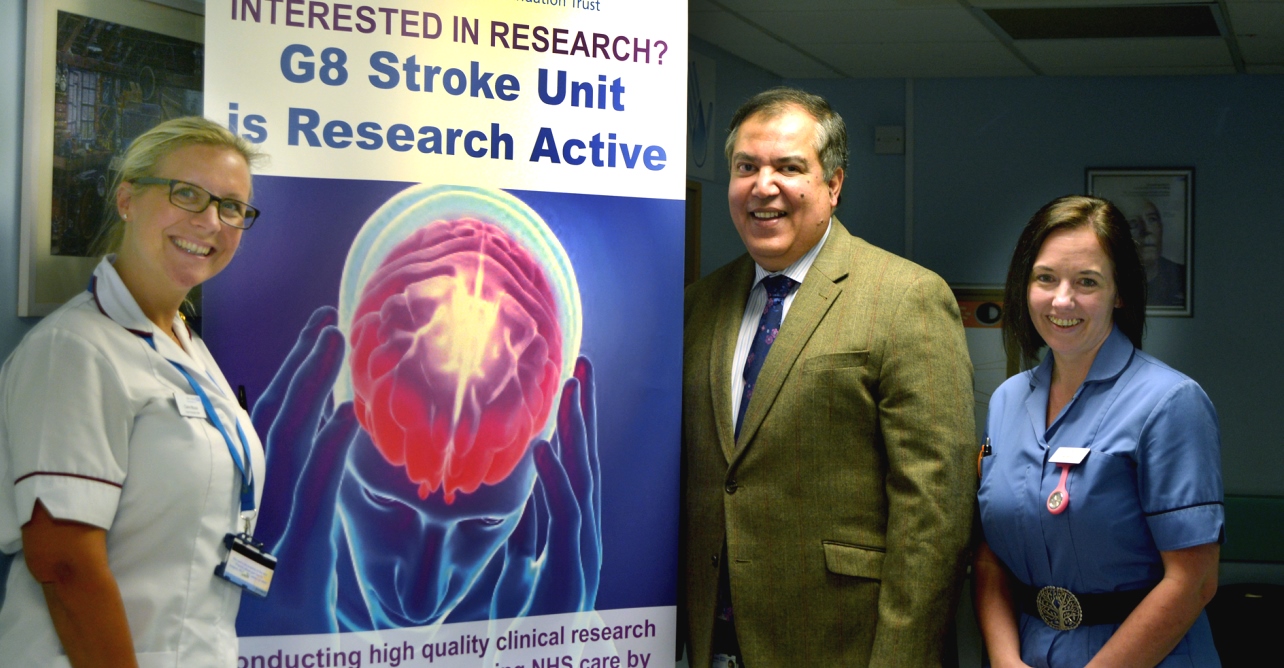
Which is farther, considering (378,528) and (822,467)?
(822,467)

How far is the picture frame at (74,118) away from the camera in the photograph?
5.95 ft

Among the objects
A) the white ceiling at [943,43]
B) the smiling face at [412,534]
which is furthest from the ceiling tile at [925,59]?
the smiling face at [412,534]

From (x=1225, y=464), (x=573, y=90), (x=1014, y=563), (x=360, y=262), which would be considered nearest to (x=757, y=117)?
(x=573, y=90)

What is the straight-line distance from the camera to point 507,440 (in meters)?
2.04

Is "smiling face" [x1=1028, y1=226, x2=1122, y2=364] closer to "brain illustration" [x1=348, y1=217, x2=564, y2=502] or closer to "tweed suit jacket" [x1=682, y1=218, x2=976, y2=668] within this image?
"tweed suit jacket" [x1=682, y1=218, x2=976, y2=668]

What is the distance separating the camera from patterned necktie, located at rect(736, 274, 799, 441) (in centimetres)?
219

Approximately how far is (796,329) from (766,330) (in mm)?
99

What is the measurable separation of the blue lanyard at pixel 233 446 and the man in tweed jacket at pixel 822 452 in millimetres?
917

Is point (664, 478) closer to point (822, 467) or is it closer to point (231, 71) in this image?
point (822, 467)

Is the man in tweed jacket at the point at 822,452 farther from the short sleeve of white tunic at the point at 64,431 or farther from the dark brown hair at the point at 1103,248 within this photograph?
the short sleeve of white tunic at the point at 64,431

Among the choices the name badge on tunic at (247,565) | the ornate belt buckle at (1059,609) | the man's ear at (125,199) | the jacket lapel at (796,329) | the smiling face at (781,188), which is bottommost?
the ornate belt buckle at (1059,609)

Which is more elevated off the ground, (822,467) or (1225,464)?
(822,467)

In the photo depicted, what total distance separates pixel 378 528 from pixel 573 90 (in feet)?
3.10

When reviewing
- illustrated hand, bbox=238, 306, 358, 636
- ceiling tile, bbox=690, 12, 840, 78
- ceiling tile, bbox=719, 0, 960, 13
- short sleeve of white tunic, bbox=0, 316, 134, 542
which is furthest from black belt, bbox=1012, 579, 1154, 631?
ceiling tile, bbox=690, 12, 840, 78
